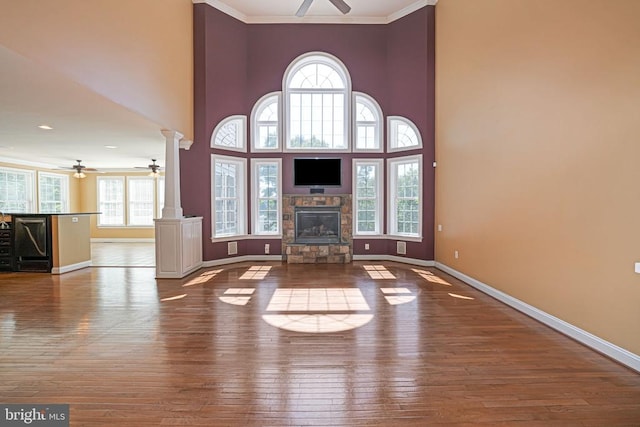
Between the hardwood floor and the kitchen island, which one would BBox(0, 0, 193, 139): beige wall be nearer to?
the hardwood floor

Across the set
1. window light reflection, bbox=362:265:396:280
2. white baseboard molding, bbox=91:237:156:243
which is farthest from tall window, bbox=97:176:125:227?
Result: window light reflection, bbox=362:265:396:280

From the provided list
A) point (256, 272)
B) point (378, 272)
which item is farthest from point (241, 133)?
point (378, 272)

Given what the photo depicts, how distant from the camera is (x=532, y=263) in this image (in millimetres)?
4055

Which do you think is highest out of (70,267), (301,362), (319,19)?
(319,19)

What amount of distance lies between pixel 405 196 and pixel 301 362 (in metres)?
5.49

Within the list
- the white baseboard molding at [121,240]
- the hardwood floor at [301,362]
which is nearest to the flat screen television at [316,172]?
the hardwood floor at [301,362]

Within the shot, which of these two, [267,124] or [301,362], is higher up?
[267,124]

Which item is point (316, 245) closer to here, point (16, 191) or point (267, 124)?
point (267, 124)

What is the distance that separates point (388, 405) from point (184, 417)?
4.50ft

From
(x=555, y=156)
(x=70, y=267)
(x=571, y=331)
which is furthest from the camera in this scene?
(x=70, y=267)

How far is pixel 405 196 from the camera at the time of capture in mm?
7711

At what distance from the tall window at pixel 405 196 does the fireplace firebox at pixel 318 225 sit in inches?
51.5

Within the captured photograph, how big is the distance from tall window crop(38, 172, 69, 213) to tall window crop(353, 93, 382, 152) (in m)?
10.7

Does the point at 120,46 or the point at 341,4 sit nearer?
the point at 120,46
